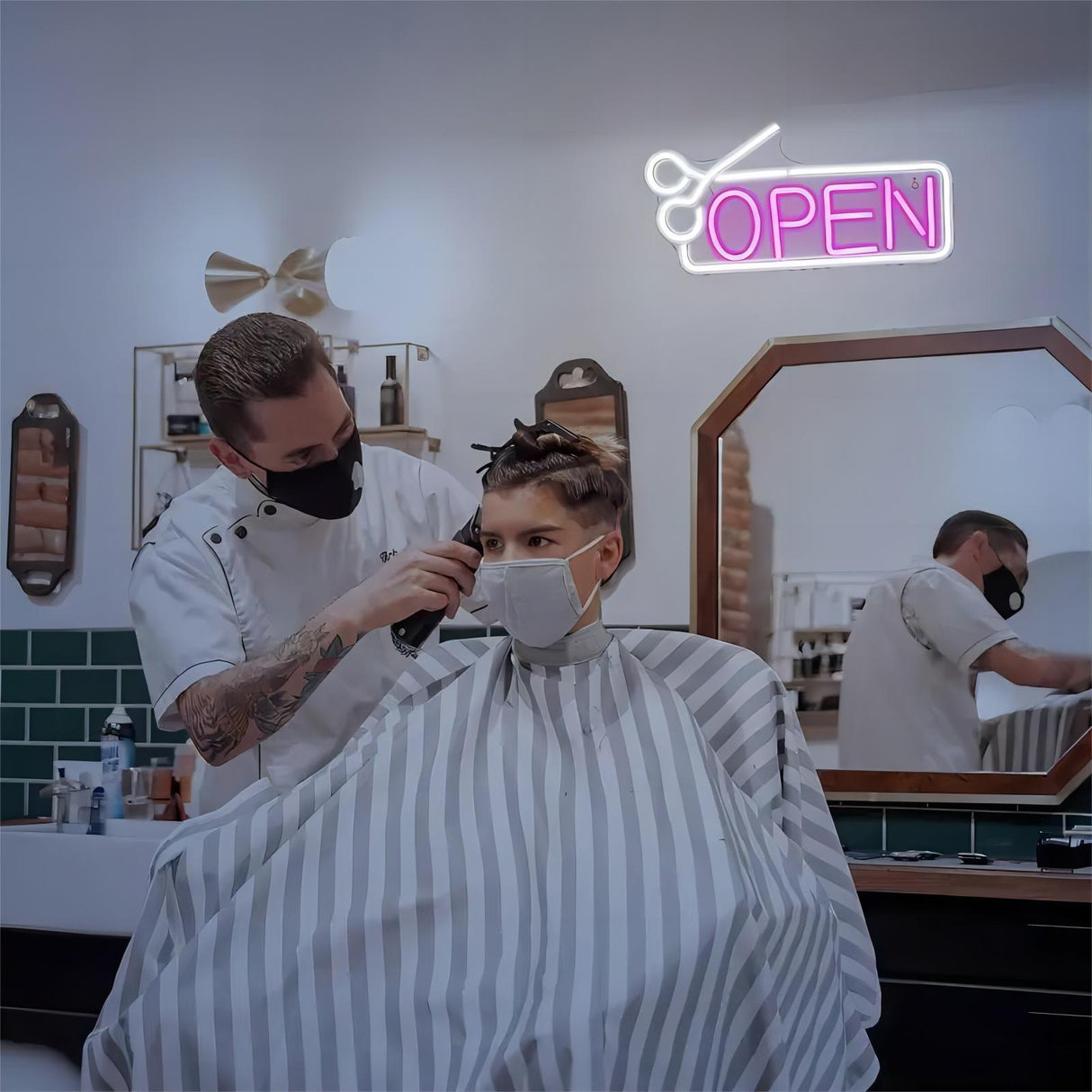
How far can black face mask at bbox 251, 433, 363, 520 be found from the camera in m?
2.69

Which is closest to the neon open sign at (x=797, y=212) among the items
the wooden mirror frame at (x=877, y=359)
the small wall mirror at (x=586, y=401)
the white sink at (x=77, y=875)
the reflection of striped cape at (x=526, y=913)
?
the wooden mirror frame at (x=877, y=359)

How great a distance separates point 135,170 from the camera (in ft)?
9.86

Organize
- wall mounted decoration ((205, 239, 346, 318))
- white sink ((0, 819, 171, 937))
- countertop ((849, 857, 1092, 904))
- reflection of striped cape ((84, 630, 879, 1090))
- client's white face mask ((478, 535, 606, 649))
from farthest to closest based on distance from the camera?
wall mounted decoration ((205, 239, 346, 318))
white sink ((0, 819, 171, 937))
countertop ((849, 857, 1092, 904))
client's white face mask ((478, 535, 606, 649))
reflection of striped cape ((84, 630, 879, 1090))

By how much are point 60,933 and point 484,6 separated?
8.53ft

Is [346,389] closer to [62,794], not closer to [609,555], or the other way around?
[609,555]

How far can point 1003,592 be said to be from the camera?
265 cm

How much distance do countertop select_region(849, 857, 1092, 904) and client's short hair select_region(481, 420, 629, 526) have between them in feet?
3.37

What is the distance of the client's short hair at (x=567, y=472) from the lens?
2285 millimetres

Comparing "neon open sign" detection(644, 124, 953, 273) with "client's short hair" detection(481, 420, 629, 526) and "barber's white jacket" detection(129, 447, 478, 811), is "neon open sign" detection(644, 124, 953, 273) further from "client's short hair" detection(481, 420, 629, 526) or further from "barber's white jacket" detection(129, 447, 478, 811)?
"barber's white jacket" detection(129, 447, 478, 811)

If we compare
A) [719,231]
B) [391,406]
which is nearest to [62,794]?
[391,406]

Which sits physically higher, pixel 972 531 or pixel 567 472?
pixel 567 472

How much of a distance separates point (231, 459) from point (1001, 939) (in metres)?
2.12

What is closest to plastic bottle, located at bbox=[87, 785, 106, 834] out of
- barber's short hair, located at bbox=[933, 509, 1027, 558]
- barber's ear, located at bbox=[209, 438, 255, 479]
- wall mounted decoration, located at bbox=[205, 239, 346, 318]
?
barber's ear, located at bbox=[209, 438, 255, 479]

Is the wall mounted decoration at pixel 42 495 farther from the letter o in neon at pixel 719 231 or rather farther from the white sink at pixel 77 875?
the letter o in neon at pixel 719 231
